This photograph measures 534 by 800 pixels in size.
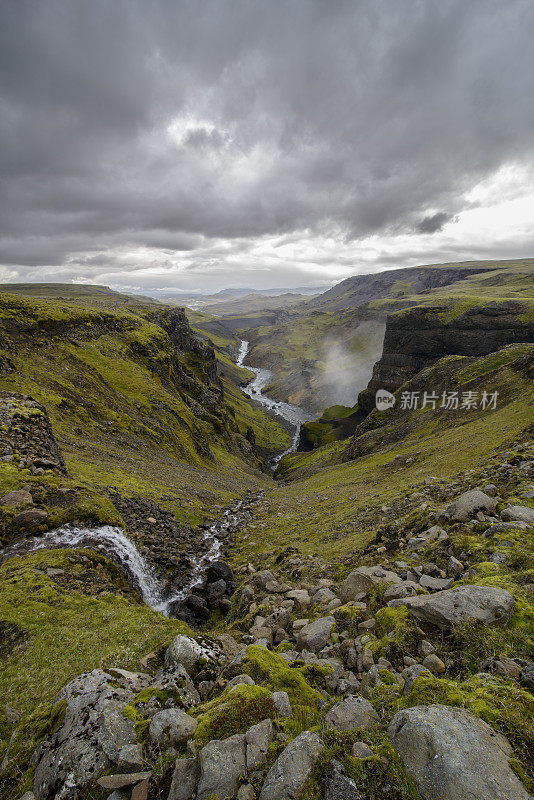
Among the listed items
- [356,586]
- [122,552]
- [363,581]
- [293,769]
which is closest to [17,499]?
[122,552]

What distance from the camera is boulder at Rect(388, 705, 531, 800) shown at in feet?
16.0

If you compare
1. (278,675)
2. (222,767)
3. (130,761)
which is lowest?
(278,675)

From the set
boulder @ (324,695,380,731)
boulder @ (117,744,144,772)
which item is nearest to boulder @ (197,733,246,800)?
boulder @ (117,744,144,772)

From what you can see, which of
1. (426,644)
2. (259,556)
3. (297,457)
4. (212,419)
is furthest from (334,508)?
(297,457)

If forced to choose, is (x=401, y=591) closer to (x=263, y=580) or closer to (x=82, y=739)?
(x=82, y=739)

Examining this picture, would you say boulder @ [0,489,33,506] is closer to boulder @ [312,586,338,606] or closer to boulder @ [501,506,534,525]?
boulder @ [312,586,338,606]

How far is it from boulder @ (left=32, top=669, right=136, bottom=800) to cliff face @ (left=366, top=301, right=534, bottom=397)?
10936cm

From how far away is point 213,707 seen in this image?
7652 millimetres

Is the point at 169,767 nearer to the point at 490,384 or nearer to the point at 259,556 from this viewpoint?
the point at 259,556

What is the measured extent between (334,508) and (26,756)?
94.7 ft

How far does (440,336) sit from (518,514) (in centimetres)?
12022

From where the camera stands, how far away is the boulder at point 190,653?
33.0ft

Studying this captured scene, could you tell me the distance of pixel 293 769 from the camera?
5609 mm

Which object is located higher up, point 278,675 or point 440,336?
point 278,675
